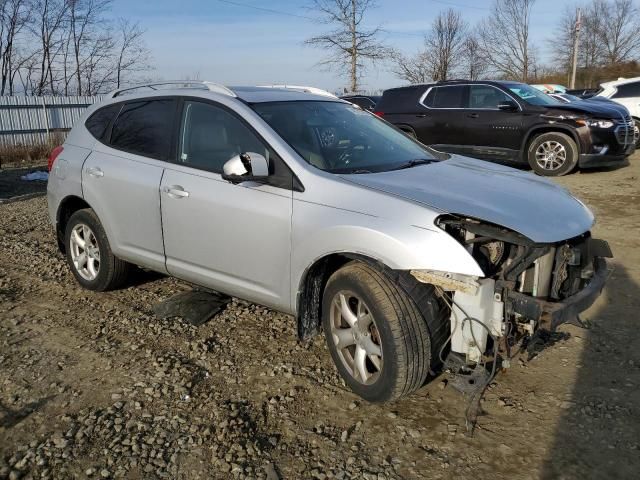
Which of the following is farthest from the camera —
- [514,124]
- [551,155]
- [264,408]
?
[514,124]

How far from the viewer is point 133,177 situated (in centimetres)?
434

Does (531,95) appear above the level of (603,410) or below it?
above

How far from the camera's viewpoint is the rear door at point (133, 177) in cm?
425

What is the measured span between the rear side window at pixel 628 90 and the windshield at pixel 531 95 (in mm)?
4266

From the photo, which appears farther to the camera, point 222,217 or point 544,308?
point 222,217

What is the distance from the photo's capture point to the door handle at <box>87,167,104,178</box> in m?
4.63

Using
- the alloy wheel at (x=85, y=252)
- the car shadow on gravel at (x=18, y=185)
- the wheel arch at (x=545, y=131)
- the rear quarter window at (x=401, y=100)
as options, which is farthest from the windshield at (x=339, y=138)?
the car shadow on gravel at (x=18, y=185)

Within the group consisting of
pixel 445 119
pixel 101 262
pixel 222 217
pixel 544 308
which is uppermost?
pixel 445 119

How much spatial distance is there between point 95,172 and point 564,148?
8519 millimetres

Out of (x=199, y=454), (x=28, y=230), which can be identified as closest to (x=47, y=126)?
(x=28, y=230)

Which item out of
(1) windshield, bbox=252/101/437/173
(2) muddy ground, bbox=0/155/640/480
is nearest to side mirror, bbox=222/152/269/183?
(1) windshield, bbox=252/101/437/173

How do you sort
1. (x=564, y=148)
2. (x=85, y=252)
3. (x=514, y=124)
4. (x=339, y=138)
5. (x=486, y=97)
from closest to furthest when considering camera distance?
(x=339, y=138), (x=85, y=252), (x=564, y=148), (x=514, y=124), (x=486, y=97)

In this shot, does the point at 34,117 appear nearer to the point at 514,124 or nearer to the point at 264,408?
the point at 514,124

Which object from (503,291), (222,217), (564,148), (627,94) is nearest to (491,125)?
(564,148)
